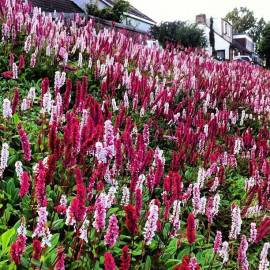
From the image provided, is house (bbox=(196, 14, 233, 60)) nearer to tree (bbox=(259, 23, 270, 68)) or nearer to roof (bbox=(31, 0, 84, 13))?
tree (bbox=(259, 23, 270, 68))

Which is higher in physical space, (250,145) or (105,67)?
(105,67)

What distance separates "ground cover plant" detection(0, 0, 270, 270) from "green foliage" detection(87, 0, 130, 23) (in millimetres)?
25994

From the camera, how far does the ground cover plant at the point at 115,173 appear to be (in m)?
2.91

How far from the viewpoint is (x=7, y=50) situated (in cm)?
686

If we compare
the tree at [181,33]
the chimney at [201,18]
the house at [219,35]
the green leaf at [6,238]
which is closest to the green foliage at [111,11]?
the tree at [181,33]

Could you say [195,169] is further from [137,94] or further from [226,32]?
[226,32]

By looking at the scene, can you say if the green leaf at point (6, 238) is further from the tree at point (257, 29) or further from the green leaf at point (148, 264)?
the tree at point (257, 29)

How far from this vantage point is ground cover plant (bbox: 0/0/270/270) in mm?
2910

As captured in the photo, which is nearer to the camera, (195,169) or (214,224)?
(214,224)

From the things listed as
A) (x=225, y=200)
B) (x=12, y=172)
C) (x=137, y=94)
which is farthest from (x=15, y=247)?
(x=137, y=94)

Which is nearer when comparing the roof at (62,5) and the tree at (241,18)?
the roof at (62,5)

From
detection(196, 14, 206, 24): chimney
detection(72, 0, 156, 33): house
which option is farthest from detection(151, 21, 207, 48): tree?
detection(196, 14, 206, 24): chimney

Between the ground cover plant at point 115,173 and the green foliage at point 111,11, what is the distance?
25994 mm

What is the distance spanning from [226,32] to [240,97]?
86867 millimetres
